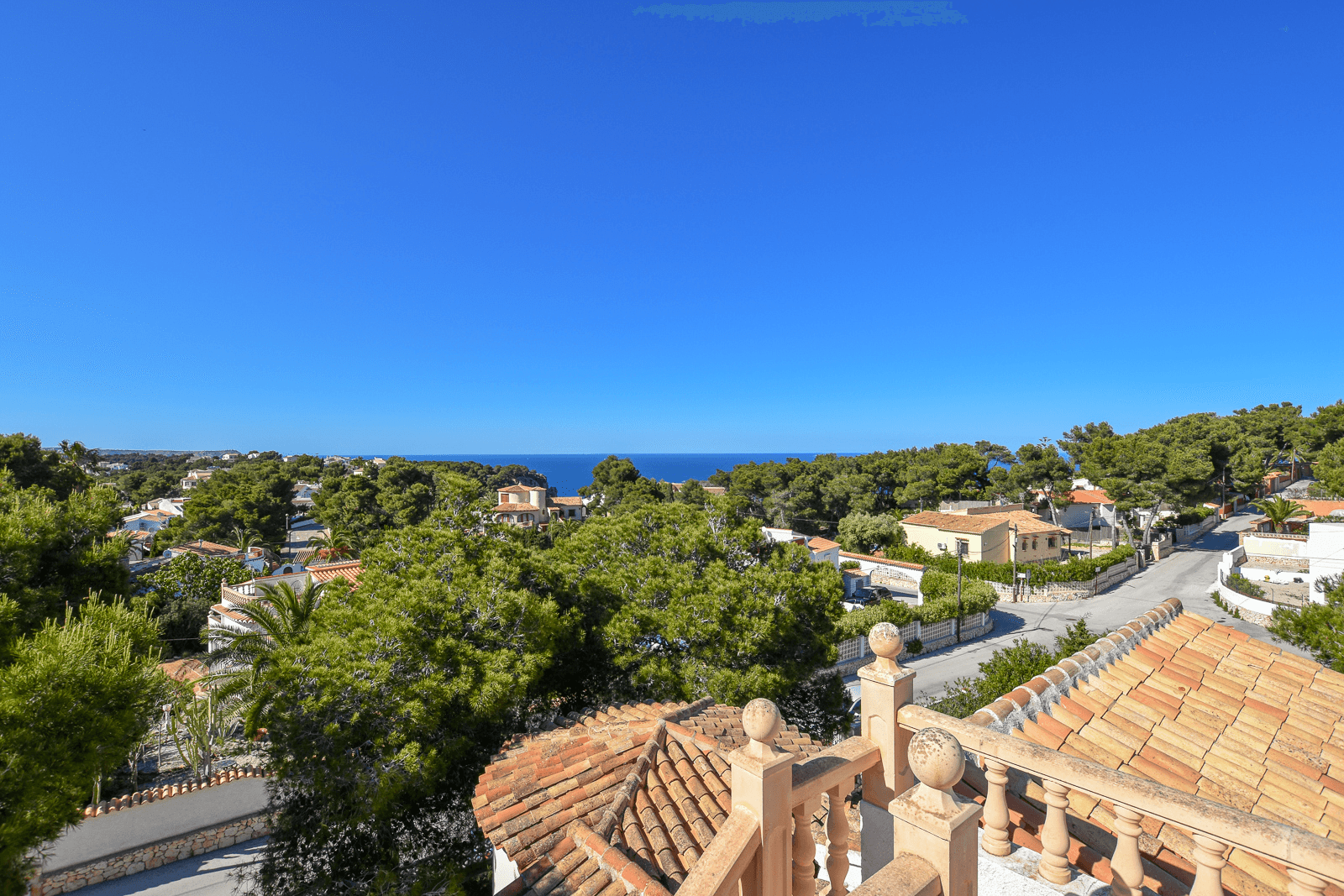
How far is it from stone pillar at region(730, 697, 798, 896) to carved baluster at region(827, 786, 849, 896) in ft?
1.47

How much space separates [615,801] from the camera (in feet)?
20.1

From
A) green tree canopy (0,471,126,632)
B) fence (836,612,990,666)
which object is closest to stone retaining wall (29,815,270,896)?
green tree canopy (0,471,126,632)

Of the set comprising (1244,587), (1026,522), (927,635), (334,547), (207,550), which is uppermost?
(1026,522)

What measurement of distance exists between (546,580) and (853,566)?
29505 mm

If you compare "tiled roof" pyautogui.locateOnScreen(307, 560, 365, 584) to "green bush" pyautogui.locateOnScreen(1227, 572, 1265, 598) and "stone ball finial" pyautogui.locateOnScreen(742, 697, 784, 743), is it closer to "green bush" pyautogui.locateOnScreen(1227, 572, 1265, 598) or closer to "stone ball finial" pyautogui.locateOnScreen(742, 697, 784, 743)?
"stone ball finial" pyautogui.locateOnScreen(742, 697, 784, 743)

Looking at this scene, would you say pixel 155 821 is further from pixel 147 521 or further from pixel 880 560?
pixel 147 521

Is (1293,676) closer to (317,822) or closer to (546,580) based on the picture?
(546,580)

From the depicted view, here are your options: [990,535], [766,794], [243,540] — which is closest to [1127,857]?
[766,794]

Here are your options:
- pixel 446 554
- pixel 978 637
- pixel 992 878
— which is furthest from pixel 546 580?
pixel 978 637

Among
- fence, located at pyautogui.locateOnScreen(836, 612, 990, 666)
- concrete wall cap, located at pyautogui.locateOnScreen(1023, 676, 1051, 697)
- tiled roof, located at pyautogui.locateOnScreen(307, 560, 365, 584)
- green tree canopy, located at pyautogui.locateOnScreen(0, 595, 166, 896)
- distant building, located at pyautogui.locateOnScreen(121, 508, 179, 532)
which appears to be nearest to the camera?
concrete wall cap, located at pyautogui.locateOnScreen(1023, 676, 1051, 697)

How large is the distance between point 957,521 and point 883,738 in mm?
40716

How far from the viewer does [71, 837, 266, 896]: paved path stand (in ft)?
38.4

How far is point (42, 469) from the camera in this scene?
103ft

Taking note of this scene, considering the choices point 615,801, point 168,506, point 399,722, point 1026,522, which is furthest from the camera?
point 168,506
